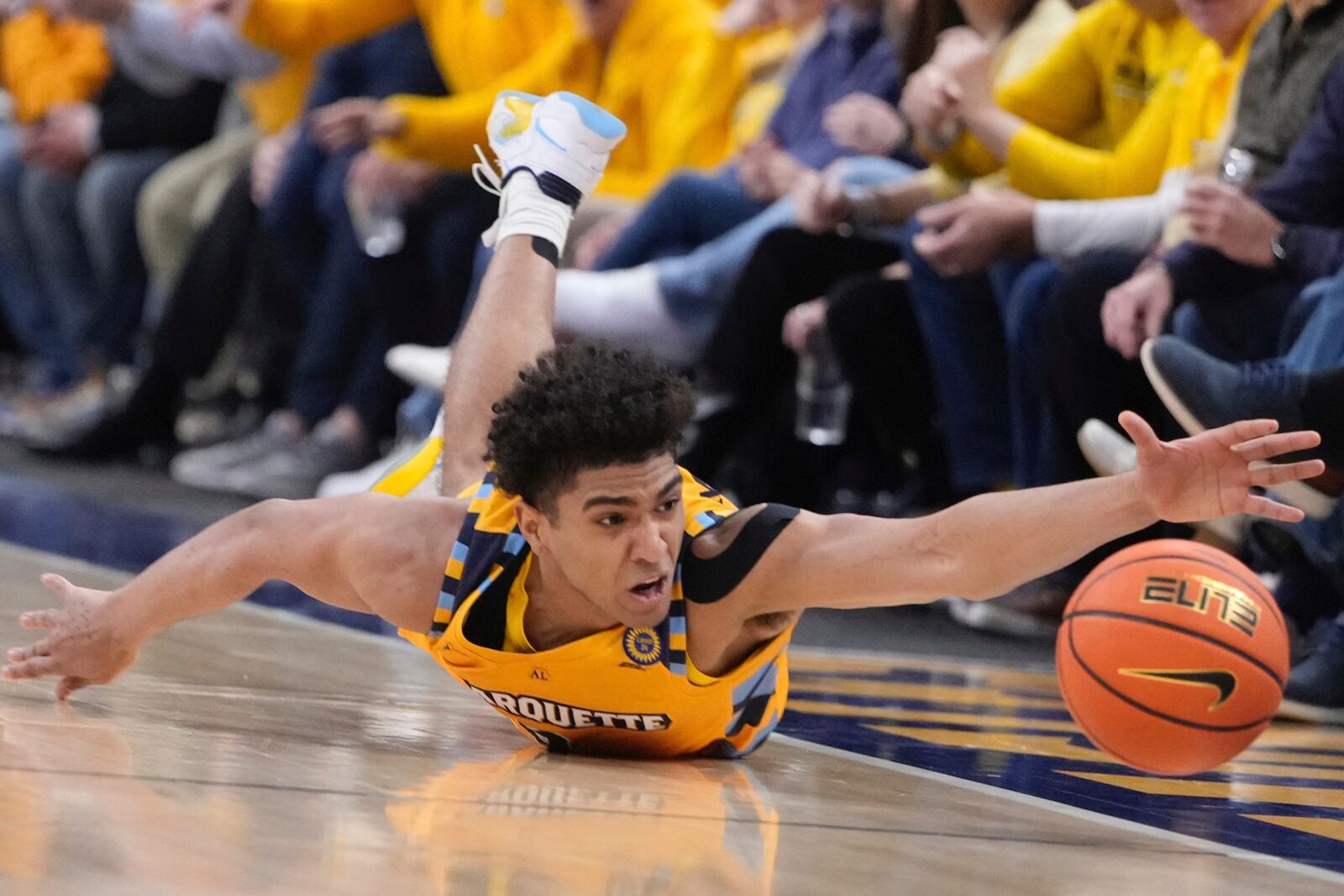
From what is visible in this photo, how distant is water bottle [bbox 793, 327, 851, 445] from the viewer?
6.14 meters

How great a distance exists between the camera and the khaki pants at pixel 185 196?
963 centimetres

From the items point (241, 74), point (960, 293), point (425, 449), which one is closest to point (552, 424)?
point (425, 449)

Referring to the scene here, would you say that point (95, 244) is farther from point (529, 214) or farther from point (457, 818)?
point (457, 818)

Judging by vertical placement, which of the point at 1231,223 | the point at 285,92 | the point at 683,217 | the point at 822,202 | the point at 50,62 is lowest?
the point at 1231,223

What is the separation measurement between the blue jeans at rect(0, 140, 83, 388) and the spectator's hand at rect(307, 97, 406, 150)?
3.78 meters

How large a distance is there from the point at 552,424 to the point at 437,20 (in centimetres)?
570

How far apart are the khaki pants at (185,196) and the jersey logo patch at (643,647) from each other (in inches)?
273

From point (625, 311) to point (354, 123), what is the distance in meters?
2.09

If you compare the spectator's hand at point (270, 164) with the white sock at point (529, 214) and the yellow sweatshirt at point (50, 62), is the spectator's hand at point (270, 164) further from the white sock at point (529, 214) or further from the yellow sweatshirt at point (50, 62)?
the white sock at point (529, 214)

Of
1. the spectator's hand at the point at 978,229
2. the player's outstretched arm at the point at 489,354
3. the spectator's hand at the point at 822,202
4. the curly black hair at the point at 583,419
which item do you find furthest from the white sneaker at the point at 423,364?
the curly black hair at the point at 583,419

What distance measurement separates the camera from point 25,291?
11.5 meters

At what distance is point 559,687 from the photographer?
316cm

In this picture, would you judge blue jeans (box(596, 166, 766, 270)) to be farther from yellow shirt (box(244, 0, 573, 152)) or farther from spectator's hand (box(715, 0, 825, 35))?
yellow shirt (box(244, 0, 573, 152))

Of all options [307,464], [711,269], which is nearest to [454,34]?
[307,464]
